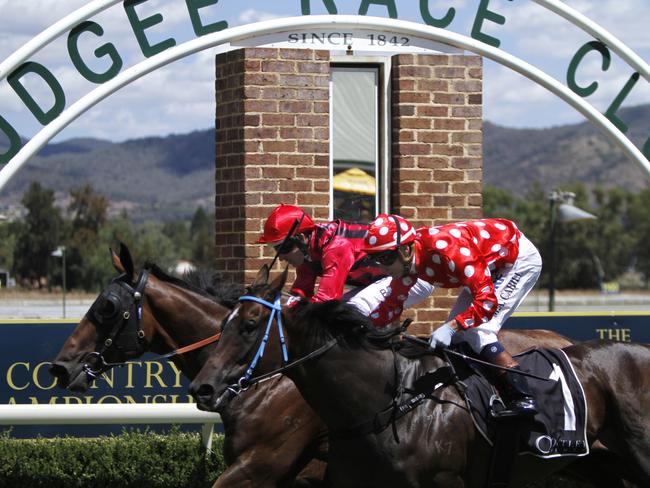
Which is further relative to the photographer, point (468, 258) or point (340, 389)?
point (468, 258)

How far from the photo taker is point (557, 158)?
16150 cm

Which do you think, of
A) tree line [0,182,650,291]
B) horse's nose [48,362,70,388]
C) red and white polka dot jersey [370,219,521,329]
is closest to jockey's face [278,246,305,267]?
red and white polka dot jersey [370,219,521,329]

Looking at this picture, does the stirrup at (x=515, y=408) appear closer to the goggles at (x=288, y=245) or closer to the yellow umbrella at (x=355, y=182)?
the goggles at (x=288, y=245)

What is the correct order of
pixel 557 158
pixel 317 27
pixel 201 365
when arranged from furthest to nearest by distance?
pixel 557 158
pixel 317 27
pixel 201 365

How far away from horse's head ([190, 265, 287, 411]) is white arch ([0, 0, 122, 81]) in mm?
2727

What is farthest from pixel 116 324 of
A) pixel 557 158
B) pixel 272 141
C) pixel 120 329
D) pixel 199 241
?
pixel 557 158

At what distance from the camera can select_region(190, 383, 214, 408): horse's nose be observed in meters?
4.89

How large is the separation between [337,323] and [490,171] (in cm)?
16854

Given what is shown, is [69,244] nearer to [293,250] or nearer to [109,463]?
[109,463]

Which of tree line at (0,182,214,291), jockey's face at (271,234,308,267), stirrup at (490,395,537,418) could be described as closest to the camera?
stirrup at (490,395,537,418)

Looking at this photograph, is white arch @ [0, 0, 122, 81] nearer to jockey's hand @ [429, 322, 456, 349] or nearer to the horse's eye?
the horse's eye

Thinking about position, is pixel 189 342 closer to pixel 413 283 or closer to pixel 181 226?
pixel 413 283

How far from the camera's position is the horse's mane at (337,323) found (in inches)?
206

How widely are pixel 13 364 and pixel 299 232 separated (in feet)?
9.09
